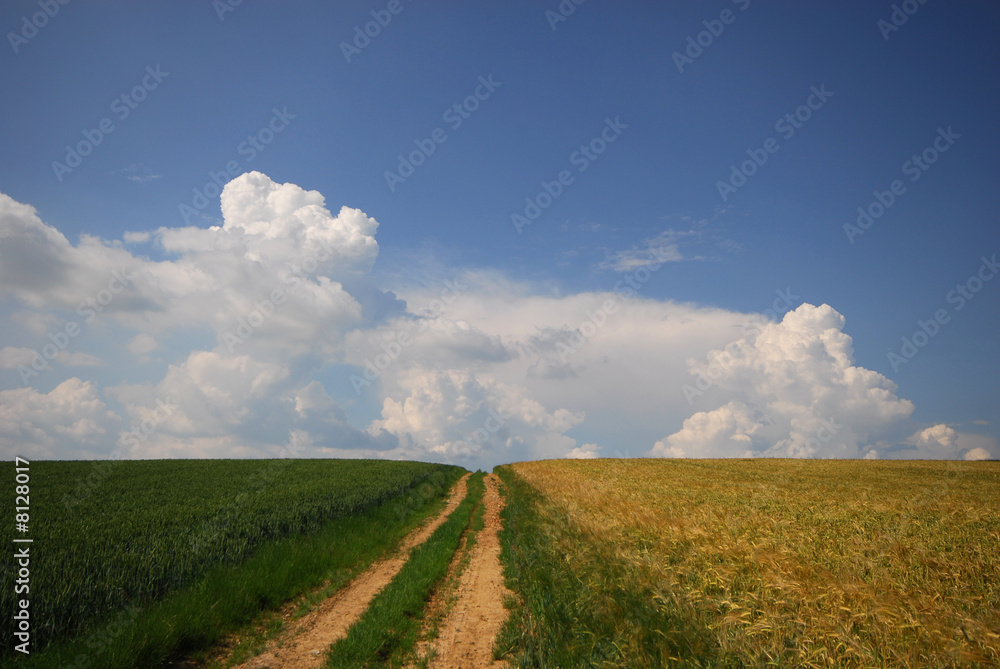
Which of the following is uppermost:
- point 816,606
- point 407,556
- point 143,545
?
point 816,606

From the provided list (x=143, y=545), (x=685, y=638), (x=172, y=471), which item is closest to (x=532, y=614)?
(x=685, y=638)

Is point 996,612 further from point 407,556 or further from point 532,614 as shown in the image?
point 407,556

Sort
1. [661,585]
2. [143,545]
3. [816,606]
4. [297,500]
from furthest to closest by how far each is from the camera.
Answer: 1. [297,500]
2. [143,545]
3. [661,585]
4. [816,606]

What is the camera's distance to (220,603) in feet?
27.8

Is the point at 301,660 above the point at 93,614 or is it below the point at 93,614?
below

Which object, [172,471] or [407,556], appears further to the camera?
[172,471]

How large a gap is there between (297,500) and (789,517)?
17.4m

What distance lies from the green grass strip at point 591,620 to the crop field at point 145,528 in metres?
5.95

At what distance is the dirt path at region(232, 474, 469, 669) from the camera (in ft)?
Result: 23.5

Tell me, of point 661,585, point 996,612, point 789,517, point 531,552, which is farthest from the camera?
point 531,552

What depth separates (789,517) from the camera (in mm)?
9523

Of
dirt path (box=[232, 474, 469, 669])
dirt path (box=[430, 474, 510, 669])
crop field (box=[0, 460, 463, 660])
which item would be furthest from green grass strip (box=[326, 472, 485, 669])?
crop field (box=[0, 460, 463, 660])

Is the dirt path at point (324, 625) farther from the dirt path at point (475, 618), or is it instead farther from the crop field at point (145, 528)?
the dirt path at point (475, 618)

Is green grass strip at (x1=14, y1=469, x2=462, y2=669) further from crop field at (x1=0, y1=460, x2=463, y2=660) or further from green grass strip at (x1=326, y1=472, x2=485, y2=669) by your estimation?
green grass strip at (x1=326, y1=472, x2=485, y2=669)
